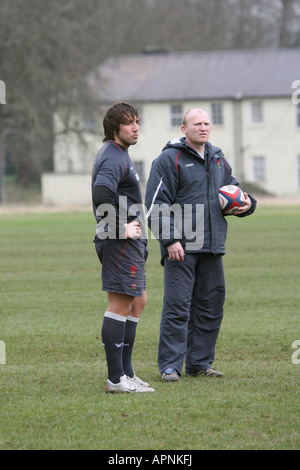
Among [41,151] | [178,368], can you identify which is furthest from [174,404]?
[41,151]

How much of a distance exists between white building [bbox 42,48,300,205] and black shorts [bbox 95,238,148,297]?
44.0 metres

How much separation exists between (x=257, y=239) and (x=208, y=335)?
14697mm

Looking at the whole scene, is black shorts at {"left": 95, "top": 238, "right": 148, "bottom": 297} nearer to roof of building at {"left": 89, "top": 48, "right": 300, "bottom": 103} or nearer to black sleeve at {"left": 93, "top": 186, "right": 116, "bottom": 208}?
black sleeve at {"left": 93, "top": 186, "right": 116, "bottom": 208}

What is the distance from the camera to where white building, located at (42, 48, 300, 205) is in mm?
51656

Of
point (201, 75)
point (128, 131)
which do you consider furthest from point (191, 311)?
point (201, 75)

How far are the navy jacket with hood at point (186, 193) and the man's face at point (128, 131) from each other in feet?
1.79

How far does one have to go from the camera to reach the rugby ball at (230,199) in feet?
21.7

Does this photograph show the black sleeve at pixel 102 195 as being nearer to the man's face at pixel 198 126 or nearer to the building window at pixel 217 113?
the man's face at pixel 198 126

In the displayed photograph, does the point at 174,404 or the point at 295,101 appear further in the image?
the point at 295,101

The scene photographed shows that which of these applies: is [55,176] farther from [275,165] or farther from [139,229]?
[139,229]

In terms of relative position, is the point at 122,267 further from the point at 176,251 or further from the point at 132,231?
the point at 176,251

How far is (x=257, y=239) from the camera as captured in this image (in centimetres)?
2139

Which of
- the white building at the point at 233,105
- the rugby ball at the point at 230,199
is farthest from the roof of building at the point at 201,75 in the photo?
the rugby ball at the point at 230,199

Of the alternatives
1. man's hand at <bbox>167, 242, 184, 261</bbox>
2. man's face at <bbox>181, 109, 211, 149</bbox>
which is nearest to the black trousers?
man's hand at <bbox>167, 242, 184, 261</bbox>
